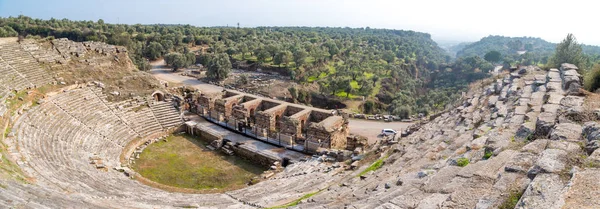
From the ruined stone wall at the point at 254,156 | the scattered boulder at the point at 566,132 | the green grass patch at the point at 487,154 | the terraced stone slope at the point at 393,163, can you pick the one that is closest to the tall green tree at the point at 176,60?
the terraced stone slope at the point at 393,163

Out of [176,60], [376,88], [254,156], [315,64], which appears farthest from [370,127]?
[176,60]

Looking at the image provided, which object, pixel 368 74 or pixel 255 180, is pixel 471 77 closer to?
pixel 368 74

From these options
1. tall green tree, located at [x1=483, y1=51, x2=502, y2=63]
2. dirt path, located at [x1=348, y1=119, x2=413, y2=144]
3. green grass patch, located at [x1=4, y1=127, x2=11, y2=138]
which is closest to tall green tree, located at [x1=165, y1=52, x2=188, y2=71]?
dirt path, located at [x1=348, y1=119, x2=413, y2=144]

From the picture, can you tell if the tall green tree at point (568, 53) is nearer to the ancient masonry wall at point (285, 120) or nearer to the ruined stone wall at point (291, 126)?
the ancient masonry wall at point (285, 120)

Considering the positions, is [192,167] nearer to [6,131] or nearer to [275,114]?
[275,114]

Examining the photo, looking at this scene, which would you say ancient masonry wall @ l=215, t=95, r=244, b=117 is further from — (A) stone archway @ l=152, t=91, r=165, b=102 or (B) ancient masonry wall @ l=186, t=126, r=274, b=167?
(A) stone archway @ l=152, t=91, r=165, b=102

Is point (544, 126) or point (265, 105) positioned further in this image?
point (265, 105)
